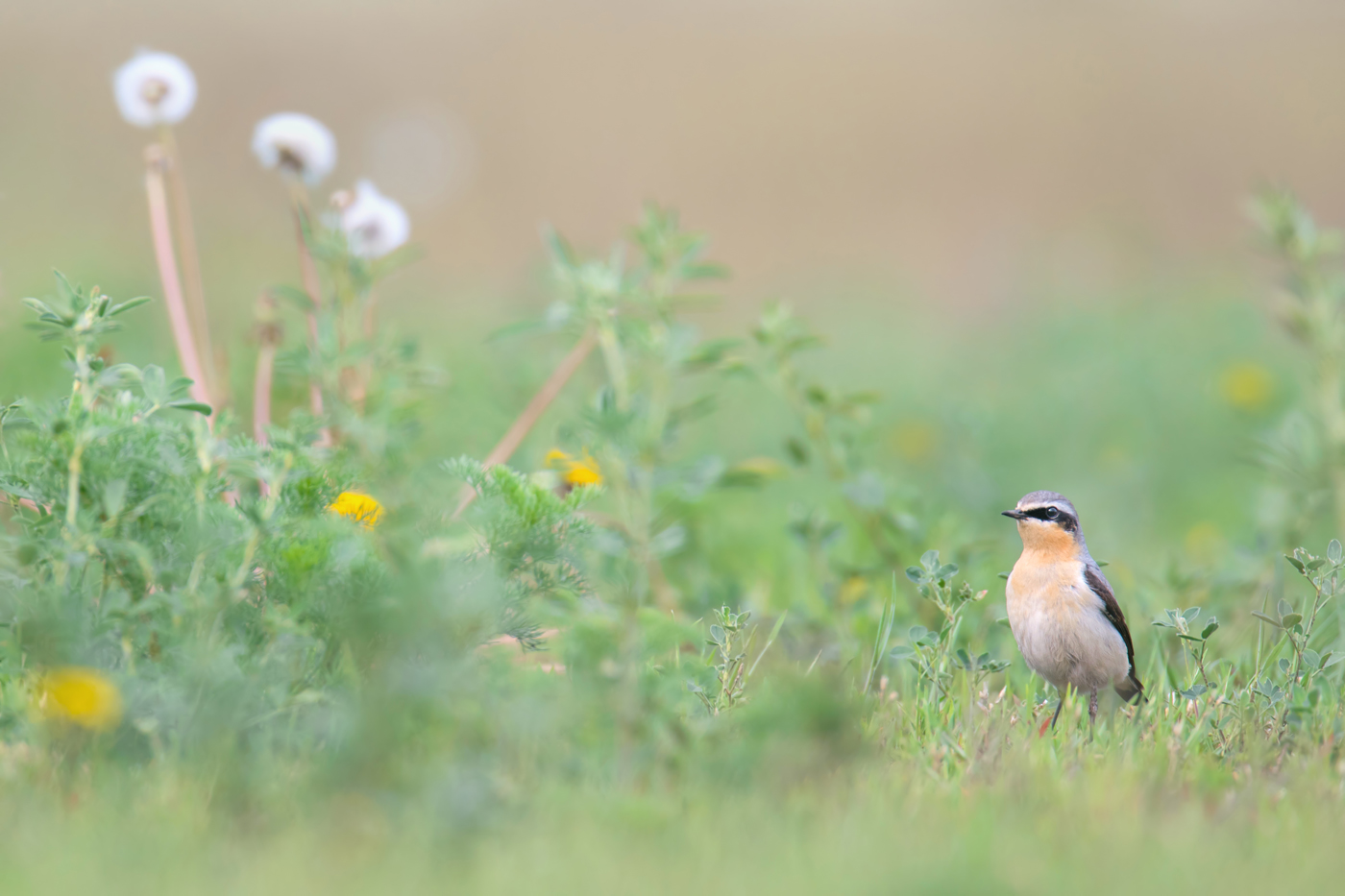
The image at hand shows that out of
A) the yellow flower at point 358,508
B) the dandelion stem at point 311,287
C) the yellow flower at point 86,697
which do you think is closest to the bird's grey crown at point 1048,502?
the yellow flower at point 358,508

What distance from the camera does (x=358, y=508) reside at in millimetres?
3332

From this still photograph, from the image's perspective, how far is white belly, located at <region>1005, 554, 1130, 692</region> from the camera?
3502 mm

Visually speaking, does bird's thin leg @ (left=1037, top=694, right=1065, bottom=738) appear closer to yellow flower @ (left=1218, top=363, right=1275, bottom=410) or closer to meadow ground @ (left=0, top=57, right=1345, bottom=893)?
meadow ground @ (left=0, top=57, right=1345, bottom=893)

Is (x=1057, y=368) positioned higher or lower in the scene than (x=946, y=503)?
higher

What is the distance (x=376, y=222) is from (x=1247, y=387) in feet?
18.4

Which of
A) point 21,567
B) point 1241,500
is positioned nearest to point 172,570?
point 21,567

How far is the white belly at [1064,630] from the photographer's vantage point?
138 inches

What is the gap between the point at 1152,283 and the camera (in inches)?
438

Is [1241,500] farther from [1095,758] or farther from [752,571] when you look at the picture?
[1095,758]

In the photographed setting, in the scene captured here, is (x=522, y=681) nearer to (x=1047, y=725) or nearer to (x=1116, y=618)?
(x=1047, y=725)

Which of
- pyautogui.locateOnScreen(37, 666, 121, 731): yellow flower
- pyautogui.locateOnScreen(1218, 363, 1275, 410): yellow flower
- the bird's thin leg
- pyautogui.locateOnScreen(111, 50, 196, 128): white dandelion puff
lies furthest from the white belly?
pyautogui.locateOnScreen(1218, 363, 1275, 410): yellow flower

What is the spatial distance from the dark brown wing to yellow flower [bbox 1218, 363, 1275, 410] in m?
4.11

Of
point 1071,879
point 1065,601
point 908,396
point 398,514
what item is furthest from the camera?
point 908,396

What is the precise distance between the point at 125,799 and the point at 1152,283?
1057 cm
